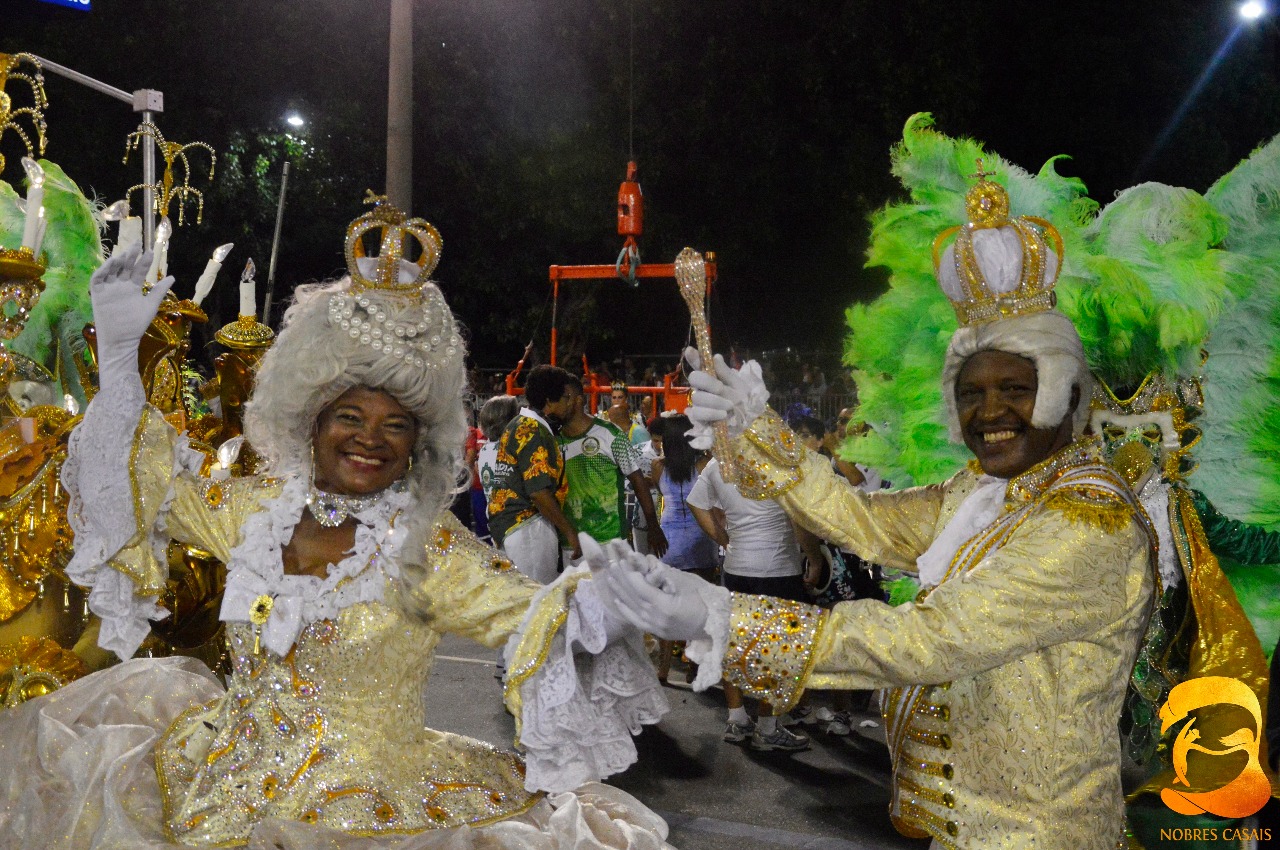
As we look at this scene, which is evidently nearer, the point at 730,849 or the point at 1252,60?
the point at 730,849

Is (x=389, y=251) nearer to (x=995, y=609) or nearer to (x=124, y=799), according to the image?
(x=124, y=799)

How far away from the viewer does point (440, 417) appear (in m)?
2.80

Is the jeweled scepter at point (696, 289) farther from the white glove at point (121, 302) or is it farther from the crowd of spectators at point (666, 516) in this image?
the crowd of spectators at point (666, 516)

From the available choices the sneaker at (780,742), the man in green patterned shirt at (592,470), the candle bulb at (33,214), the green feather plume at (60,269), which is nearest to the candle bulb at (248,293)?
the candle bulb at (33,214)

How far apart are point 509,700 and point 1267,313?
2266mm

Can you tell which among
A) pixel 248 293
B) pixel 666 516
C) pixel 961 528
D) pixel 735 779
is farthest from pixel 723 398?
pixel 666 516

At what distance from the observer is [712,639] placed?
205 centimetres

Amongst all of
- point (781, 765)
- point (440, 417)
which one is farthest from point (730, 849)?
point (440, 417)

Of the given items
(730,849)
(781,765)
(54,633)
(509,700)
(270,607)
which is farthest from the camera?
(781,765)

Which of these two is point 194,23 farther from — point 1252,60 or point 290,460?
point 290,460

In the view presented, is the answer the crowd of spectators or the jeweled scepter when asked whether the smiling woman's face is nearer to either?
the jeweled scepter

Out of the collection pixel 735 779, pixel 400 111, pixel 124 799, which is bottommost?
pixel 735 779

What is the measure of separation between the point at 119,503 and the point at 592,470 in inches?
168

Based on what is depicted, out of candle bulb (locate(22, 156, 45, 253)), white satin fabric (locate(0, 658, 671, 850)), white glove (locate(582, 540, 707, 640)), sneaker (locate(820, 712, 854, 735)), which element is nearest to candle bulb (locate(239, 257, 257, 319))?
candle bulb (locate(22, 156, 45, 253))
